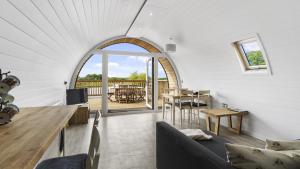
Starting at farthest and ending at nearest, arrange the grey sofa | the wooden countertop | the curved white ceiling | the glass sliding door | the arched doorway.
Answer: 1. the glass sliding door
2. the arched doorway
3. the curved white ceiling
4. the grey sofa
5. the wooden countertop

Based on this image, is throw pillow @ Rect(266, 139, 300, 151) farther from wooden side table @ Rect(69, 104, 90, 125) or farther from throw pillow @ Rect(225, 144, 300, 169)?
wooden side table @ Rect(69, 104, 90, 125)

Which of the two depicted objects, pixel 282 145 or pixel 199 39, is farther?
pixel 199 39

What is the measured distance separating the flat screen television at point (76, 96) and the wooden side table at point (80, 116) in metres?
0.27

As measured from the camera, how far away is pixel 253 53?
3.42 meters

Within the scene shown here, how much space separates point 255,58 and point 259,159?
3030mm

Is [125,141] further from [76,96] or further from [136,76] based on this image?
[136,76]

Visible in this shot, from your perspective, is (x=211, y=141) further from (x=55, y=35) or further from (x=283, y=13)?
(x=55, y=35)

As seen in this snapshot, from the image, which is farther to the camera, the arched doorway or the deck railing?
the deck railing

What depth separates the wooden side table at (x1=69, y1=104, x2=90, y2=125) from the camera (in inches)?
171

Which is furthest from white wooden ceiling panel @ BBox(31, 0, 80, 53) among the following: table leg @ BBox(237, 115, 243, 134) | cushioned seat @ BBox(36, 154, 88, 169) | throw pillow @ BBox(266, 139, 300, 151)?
table leg @ BBox(237, 115, 243, 134)

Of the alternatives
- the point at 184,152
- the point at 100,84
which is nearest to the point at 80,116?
the point at 100,84

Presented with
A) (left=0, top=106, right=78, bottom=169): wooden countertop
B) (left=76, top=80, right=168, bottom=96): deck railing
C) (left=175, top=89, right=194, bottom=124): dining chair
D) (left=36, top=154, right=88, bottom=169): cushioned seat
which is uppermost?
(left=76, top=80, right=168, bottom=96): deck railing

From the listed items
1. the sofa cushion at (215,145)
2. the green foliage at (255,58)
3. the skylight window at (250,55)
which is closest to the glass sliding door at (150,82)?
the skylight window at (250,55)

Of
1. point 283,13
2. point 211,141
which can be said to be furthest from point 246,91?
point 211,141
